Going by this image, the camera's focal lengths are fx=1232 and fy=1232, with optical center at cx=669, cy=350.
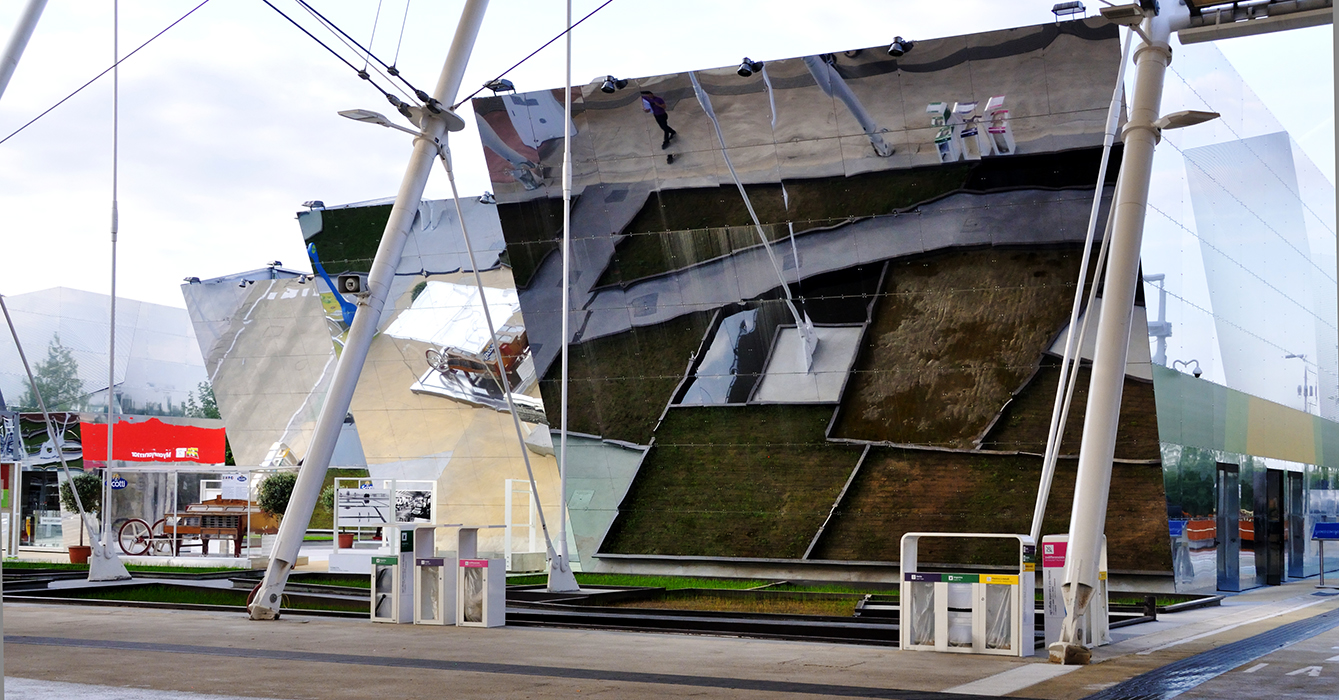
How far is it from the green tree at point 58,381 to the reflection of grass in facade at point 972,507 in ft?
119

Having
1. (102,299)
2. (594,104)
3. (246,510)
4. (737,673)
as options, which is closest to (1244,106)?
(594,104)

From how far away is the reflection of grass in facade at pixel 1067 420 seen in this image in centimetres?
1800

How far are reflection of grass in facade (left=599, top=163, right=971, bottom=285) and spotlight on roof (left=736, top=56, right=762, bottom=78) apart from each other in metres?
1.88

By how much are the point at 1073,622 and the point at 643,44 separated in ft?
49.1

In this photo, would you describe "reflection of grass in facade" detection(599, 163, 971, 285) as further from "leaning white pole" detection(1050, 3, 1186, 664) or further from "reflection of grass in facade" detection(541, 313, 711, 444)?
"leaning white pole" detection(1050, 3, 1186, 664)

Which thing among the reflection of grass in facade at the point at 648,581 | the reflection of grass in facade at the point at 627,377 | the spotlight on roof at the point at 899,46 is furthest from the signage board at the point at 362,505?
the spotlight on roof at the point at 899,46

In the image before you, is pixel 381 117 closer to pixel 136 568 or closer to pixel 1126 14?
pixel 1126 14

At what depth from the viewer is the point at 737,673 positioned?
9.43m

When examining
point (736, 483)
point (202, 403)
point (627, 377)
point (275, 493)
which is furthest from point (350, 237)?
point (202, 403)

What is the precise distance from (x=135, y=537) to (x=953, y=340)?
771 inches

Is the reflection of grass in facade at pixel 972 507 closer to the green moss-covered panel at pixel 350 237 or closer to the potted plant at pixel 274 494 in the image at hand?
the green moss-covered panel at pixel 350 237

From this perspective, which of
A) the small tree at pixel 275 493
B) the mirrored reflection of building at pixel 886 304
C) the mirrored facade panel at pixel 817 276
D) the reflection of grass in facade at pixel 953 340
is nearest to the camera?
the mirrored facade panel at pixel 817 276

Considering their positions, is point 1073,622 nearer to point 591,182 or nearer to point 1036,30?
point 1036,30

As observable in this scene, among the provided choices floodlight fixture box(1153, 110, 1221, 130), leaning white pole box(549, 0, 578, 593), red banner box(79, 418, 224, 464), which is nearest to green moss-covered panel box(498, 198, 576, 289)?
leaning white pole box(549, 0, 578, 593)
